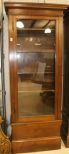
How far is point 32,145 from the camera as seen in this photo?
277cm

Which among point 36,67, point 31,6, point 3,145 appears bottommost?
point 3,145

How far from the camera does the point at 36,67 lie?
9.05 ft

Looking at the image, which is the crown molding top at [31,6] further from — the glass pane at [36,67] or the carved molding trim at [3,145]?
the carved molding trim at [3,145]

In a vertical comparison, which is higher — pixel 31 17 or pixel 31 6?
pixel 31 6

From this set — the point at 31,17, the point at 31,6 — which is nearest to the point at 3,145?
the point at 31,17

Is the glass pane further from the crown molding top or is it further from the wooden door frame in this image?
the crown molding top

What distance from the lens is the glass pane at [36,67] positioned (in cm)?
264

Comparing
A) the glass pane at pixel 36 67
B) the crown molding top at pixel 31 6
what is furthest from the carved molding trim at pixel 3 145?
the crown molding top at pixel 31 6

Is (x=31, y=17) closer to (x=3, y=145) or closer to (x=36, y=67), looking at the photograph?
(x=36, y=67)

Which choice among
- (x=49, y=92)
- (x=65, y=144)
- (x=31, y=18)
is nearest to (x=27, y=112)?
(x=49, y=92)

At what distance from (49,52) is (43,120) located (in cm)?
97

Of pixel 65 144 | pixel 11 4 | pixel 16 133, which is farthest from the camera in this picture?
pixel 65 144

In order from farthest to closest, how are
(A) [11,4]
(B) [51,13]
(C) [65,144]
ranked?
1. (C) [65,144]
2. (B) [51,13]
3. (A) [11,4]

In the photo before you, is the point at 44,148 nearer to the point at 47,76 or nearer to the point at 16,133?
the point at 16,133
